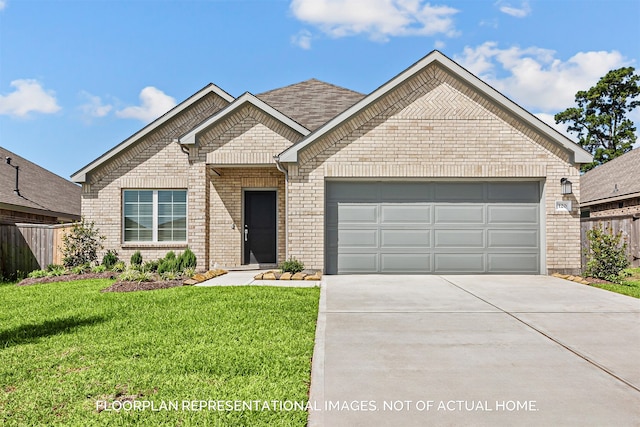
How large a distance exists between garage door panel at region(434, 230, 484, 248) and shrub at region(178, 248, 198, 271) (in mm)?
6797

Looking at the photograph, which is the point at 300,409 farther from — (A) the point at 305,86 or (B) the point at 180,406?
(A) the point at 305,86

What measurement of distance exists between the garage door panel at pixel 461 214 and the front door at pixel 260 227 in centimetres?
550

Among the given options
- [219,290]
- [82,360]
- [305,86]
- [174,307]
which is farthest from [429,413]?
[305,86]

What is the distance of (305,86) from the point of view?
1750 centimetres

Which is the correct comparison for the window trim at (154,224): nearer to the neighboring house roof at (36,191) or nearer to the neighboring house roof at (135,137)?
the neighboring house roof at (135,137)

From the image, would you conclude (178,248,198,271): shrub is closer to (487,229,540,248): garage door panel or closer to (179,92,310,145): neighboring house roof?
(179,92,310,145): neighboring house roof

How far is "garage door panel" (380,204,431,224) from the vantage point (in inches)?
439

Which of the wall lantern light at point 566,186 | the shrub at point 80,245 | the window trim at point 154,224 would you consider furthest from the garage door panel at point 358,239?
the shrub at point 80,245

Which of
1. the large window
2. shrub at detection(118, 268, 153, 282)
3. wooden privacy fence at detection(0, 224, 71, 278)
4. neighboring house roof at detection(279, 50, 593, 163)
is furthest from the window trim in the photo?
neighboring house roof at detection(279, 50, 593, 163)

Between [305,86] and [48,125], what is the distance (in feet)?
35.7

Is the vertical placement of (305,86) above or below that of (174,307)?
above

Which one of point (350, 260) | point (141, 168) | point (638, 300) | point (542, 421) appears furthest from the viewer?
point (141, 168)

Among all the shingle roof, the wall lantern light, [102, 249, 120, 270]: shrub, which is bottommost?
[102, 249, 120, 270]: shrub

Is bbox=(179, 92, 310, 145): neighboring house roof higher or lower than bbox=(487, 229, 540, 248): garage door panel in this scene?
higher
